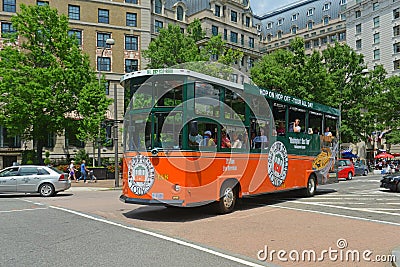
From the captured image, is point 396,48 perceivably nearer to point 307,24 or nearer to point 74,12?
point 307,24

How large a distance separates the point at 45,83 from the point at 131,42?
17965 mm

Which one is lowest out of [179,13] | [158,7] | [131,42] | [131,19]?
[131,42]

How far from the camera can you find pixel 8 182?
18.6 m

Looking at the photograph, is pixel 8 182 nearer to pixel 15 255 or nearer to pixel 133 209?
pixel 133 209

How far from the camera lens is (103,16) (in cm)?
4809

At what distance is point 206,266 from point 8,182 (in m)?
14.7

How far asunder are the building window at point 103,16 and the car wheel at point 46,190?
33.0m

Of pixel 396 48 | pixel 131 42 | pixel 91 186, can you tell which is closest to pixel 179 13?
pixel 131 42

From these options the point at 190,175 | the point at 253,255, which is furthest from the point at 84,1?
the point at 253,255

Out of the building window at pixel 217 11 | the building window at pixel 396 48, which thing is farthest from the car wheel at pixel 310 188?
the building window at pixel 396 48

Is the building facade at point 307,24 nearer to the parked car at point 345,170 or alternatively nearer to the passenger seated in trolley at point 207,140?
the parked car at point 345,170

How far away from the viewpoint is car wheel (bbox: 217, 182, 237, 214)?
1241 centimetres

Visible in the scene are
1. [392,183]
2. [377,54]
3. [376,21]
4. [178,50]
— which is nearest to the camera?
[392,183]

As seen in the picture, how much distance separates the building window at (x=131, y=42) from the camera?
161 ft
